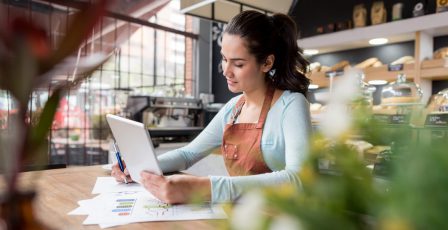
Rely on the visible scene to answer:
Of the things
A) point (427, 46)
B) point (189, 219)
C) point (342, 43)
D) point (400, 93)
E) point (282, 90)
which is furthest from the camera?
point (342, 43)

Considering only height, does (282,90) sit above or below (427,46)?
below

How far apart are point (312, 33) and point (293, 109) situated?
130 inches

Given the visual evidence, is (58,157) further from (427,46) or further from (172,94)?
(427,46)

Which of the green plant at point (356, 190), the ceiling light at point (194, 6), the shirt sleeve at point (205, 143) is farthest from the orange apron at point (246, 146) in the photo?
the ceiling light at point (194, 6)

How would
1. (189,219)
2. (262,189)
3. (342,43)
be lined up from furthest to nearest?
(342,43)
(189,219)
(262,189)

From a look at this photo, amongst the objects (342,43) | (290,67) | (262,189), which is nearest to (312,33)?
(342,43)

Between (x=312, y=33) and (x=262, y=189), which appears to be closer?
(x=262, y=189)

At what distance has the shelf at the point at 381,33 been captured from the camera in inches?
121

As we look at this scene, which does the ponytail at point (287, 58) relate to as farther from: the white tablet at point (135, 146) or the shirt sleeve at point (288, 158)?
the white tablet at point (135, 146)

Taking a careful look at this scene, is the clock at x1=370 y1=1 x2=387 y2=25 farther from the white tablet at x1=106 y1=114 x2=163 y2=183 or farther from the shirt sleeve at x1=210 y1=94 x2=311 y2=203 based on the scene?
the white tablet at x1=106 y1=114 x2=163 y2=183

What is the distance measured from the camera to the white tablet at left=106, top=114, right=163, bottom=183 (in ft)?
3.27

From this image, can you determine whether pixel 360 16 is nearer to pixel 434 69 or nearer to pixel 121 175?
pixel 434 69

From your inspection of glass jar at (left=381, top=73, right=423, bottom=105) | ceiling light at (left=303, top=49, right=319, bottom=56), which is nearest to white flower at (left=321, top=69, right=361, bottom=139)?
glass jar at (left=381, top=73, right=423, bottom=105)

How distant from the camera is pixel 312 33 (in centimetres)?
436
